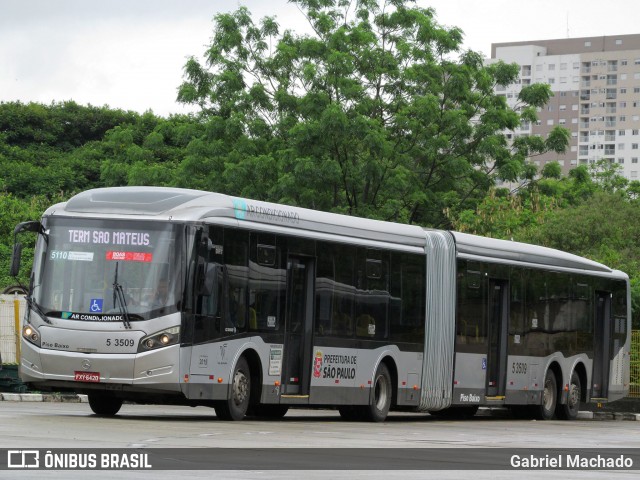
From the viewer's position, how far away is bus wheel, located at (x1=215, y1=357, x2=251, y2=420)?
19.8 m

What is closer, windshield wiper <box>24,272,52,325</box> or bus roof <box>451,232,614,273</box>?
windshield wiper <box>24,272,52,325</box>

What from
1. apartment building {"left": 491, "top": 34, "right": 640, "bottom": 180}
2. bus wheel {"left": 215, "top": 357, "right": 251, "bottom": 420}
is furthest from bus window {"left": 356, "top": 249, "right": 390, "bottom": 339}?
apartment building {"left": 491, "top": 34, "right": 640, "bottom": 180}

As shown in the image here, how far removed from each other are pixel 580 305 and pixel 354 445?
610 inches

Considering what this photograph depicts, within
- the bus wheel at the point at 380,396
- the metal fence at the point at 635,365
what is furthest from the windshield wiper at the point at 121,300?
the metal fence at the point at 635,365

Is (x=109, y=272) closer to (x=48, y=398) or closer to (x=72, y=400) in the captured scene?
(x=48, y=398)

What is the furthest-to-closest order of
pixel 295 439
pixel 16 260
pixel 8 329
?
pixel 8 329 < pixel 16 260 < pixel 295 439

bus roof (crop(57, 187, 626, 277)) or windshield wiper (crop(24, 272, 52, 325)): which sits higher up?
bus roof (crop(57, 187, 626, 277))

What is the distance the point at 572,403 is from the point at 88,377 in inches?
543

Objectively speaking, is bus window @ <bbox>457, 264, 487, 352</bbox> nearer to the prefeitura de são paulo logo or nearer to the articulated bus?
the articulated bus

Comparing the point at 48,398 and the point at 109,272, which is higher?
the point at 109,272

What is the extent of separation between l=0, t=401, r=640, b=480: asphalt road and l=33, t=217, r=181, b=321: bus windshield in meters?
1.50

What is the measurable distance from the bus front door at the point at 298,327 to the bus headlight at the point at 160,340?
2.67 meters

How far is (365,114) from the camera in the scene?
140 ft

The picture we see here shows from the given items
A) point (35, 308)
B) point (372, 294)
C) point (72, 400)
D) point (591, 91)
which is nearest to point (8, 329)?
point (72, 400)
